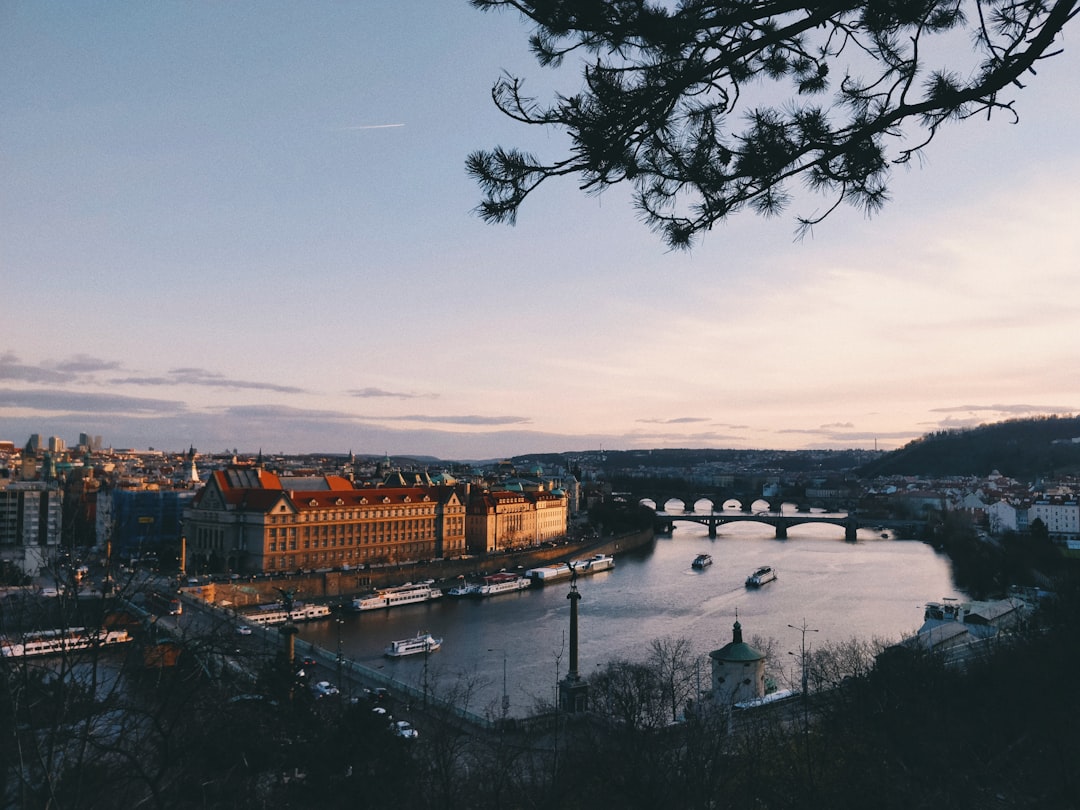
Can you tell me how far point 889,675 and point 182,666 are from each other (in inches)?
257

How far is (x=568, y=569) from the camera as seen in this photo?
21078mm

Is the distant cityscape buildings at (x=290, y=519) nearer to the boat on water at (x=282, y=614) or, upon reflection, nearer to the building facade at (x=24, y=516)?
the building facade at (x=24, y=516)

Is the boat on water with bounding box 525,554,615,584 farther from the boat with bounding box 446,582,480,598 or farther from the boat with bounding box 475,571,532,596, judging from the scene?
the boat with bounding box 446,582,480,598

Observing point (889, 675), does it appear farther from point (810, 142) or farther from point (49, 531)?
point (49, 531)

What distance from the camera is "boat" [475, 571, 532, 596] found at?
59.9 feet

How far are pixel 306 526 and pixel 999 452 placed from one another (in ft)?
194

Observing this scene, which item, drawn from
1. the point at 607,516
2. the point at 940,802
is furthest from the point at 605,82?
the point at 607,516

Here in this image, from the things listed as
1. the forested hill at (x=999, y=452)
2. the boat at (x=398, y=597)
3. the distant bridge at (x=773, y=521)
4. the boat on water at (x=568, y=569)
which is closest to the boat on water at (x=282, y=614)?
the boat at (x=398, y=597)

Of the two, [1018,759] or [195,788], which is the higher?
[195,788]

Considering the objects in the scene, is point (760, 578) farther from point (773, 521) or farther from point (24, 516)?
point (24, 516)

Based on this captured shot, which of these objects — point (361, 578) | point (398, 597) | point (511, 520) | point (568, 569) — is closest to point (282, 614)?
point (398, 597)

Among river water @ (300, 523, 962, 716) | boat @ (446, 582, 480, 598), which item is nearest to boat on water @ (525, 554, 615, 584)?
river water @ (300, 523, 962, 716)

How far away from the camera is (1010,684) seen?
760 cm

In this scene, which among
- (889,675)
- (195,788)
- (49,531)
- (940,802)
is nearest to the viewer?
(195,788)
